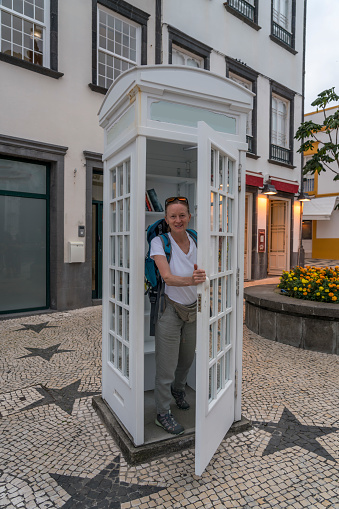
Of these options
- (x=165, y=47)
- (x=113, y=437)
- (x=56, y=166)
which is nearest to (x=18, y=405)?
(x=113, y=437)

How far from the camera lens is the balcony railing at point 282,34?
1277cm

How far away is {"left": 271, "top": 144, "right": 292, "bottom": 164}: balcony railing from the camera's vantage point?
13000mm

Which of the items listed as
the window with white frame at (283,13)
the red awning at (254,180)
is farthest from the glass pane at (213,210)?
the window with white frame at (283,13)

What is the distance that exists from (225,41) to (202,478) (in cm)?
1195

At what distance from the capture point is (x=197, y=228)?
7.24 feet

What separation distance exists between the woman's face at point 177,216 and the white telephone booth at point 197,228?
170mm

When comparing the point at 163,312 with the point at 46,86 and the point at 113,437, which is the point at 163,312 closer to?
the point at 113,437

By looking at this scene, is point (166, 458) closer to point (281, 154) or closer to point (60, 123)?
point (60, 123)

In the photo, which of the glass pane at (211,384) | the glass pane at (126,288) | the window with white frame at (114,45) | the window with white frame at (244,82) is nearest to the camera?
the glass pane at (211,384)

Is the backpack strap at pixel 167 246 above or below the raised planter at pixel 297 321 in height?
above

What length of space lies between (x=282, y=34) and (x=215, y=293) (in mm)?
14259

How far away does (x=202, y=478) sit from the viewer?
88.1 inches

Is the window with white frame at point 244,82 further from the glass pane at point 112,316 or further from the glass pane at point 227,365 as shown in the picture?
the glass pane at point 227,365

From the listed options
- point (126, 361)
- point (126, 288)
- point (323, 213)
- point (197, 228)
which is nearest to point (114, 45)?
point (126, 288)
